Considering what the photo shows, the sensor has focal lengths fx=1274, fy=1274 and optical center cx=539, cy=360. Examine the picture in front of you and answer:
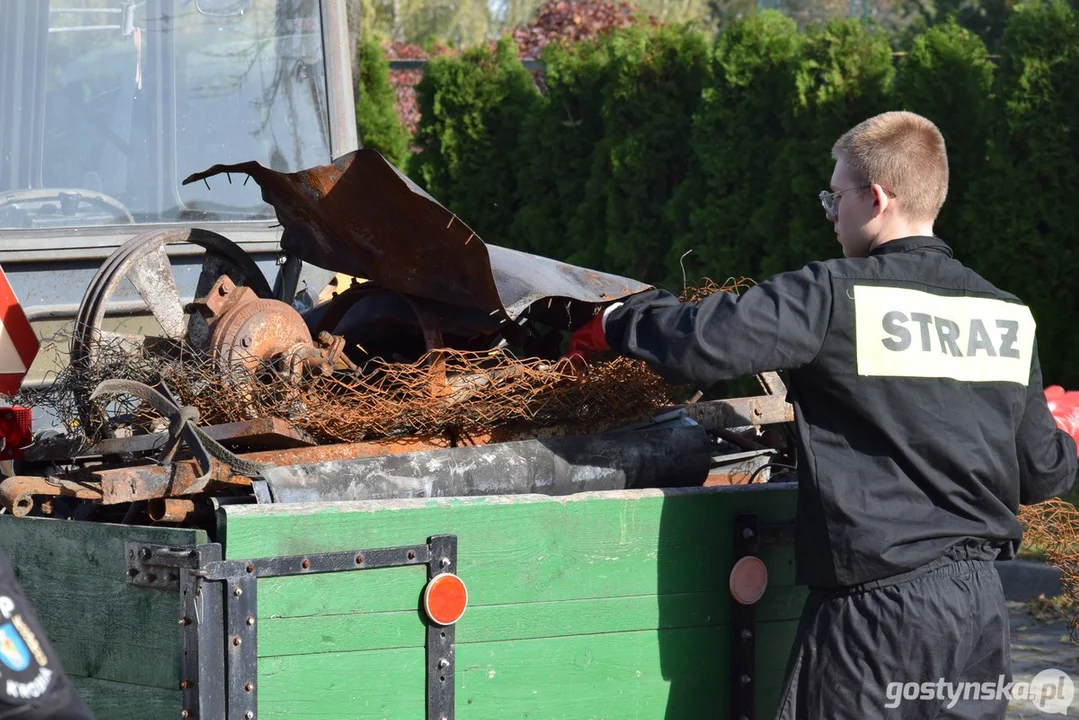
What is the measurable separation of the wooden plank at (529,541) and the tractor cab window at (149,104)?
1974 millimetres

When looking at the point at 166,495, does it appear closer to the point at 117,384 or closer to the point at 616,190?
the point at 117,384

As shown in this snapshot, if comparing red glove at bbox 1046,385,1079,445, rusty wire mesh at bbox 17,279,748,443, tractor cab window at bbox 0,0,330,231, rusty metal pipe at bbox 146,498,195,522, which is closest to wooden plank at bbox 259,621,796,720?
rusty metal pipe at bbox 146,498,195,522

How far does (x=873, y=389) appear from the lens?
88.9 inches

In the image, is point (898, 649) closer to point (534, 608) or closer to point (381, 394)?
point (534, 608)

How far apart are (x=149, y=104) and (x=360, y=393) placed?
6.03 ft

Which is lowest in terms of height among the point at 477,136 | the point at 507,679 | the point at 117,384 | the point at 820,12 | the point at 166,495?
the point at 507,679

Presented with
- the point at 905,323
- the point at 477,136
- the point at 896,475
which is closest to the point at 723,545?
the point at 896,475

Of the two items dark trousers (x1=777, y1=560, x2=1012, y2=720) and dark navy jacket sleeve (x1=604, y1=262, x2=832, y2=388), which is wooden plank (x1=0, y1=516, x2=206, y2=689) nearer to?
dark navy jacket sleeve (x1=604, y1=262, x2=832, y2=388)

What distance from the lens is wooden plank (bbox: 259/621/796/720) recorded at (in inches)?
79.7

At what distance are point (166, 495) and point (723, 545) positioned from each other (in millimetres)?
1011

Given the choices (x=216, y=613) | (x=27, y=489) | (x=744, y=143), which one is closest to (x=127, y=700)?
(x=216, y=613)

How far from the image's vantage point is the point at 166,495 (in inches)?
86.0

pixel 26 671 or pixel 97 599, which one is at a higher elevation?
pixel 26 671

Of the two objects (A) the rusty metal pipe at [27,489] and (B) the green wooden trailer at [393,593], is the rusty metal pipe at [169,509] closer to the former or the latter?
(B) the green wooden trailer at [393,593]
